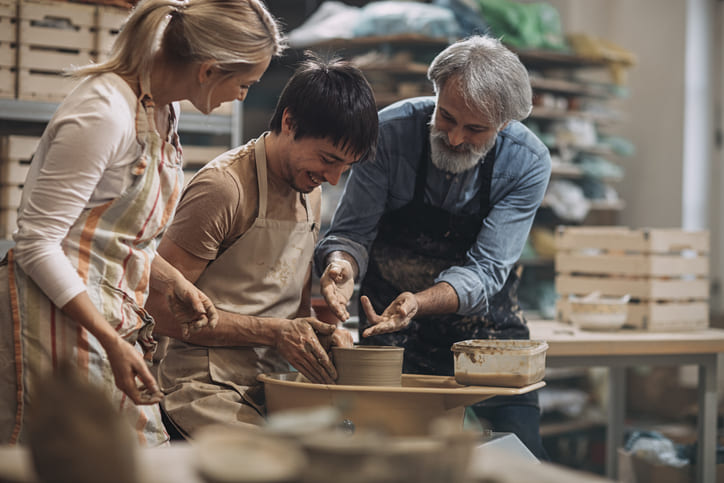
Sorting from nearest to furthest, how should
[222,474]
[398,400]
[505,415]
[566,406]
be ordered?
[222,474], [398,400], [505,415], [566,406]

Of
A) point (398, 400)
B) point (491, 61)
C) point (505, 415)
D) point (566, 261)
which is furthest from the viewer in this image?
point (566, 261)

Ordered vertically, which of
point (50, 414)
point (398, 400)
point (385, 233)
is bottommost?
point (398, 400)

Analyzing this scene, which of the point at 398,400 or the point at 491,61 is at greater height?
the point at 491,61

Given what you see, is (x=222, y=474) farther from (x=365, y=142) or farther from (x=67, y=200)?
(x=365, y=142)

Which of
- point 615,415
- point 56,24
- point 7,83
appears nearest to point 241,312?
point 7,83

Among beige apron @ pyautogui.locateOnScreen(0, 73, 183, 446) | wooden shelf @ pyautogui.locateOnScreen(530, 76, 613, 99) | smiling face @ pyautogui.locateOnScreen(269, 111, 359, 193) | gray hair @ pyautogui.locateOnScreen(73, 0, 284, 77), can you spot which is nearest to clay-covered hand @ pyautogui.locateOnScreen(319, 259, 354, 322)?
smiling face @ pyautogui.locateOnScreen(269, 111, 359, 193)

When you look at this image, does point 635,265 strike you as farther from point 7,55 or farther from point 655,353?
point 7,55

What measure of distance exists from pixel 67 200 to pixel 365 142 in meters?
0.83

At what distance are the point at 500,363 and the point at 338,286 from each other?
22.9 inches

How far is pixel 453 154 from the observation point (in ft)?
8.05

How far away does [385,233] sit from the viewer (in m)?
2.61

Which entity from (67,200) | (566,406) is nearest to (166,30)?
(67,200)

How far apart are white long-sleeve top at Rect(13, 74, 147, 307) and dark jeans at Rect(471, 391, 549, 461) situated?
142cm

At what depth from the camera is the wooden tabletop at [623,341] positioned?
10.3ft
